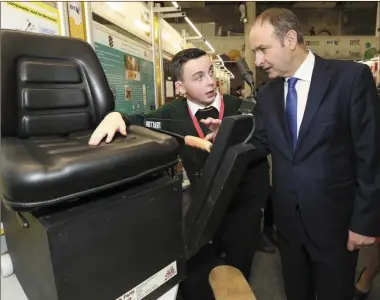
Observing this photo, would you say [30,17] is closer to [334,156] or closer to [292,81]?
[292,81]

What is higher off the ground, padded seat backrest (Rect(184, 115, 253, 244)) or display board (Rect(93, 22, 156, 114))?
display board (Rect(93, 22, 156, 114))

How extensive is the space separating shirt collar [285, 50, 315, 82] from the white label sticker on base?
0.79 metres

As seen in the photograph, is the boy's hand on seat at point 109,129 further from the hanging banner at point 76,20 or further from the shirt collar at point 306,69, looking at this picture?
the hanging banner at point 76,20

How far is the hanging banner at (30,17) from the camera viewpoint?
1039mm

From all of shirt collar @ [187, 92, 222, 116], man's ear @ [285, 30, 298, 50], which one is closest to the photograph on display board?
shirt collar @ [187, 92, 222, 116]

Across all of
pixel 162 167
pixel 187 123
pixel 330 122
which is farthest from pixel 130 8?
pixel 162 167

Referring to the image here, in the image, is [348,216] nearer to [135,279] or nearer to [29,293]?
[135,279]

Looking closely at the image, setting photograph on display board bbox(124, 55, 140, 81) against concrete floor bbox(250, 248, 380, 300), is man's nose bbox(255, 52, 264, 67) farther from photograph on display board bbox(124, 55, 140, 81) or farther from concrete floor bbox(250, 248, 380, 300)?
concrete floor bbox(250, 248, 380, 300)

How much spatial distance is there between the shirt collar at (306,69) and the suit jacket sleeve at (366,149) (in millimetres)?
160

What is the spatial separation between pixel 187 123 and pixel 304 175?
48cm

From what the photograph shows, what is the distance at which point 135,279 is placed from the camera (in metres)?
0.64

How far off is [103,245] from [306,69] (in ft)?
3.03

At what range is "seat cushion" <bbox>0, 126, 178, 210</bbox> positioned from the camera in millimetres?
501

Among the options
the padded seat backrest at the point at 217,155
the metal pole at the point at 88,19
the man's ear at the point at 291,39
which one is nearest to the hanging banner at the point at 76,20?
the metal pole at the point at 88,19
